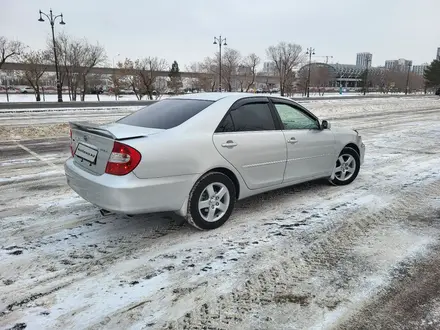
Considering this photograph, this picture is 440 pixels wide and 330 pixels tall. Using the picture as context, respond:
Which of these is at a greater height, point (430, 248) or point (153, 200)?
point (153, 200)

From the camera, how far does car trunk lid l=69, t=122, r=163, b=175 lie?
145 inches

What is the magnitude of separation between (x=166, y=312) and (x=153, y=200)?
1.21 meters

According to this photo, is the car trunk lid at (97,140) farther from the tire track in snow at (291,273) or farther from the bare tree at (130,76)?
the bare tree at (130,76)

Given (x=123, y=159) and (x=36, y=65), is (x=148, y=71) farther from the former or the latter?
(x=123, y=159)

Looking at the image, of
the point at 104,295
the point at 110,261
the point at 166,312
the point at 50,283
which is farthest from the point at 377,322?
the point at 50,283

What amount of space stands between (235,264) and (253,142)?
1.58 m

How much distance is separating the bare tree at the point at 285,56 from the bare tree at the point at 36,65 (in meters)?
41.2

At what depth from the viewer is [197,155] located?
388 centimetres

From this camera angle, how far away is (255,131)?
4523 millimetres

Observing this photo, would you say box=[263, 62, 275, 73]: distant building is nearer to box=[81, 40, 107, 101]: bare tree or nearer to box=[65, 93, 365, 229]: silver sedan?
box=[81, 40, 107, 101]: bare tree

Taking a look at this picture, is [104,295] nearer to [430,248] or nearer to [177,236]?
[177,236]

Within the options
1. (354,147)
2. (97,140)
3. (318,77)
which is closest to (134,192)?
(97,140)

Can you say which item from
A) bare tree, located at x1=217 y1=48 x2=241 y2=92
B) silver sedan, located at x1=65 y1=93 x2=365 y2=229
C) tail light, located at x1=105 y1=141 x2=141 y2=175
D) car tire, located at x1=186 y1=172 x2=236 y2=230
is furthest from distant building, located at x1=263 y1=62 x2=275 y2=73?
tail light, located at x1=105 y1=141 x2=141 y2=175

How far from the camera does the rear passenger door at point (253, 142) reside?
166 inches
